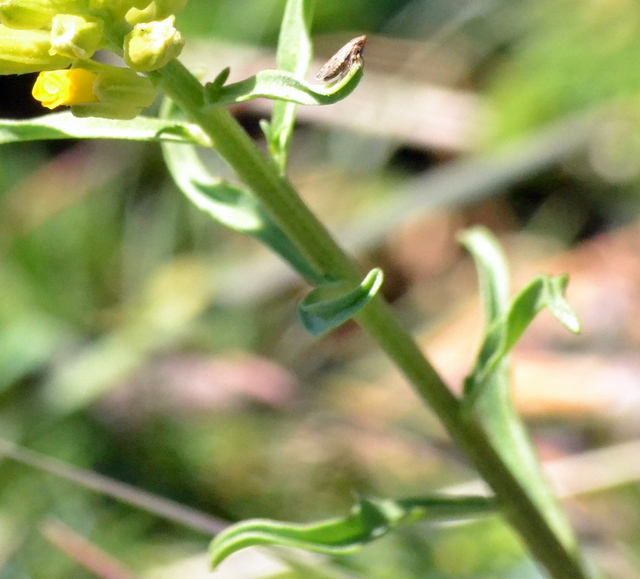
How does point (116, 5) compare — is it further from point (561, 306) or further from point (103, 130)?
point (561, 306)

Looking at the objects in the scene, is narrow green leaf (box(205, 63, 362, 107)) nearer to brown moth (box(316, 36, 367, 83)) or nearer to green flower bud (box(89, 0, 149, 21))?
brown moth (box(316, 36, 367, 83))

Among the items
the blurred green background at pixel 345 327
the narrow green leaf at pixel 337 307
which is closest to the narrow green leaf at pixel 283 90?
the narrow green leaf at pixel 337 307

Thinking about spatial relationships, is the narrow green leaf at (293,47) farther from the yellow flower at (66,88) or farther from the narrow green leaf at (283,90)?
the yellow flower at (66,88)

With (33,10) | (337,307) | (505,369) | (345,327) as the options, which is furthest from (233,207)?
(345,327)

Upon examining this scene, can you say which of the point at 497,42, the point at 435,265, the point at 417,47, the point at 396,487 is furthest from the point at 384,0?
the point at 396,487

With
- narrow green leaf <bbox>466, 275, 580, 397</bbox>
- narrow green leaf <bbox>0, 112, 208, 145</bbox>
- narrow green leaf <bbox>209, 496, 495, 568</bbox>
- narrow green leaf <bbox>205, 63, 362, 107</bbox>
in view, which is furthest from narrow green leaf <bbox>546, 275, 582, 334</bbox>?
narrow green leaf <bbox>0, 112, 208, 145</bbox>

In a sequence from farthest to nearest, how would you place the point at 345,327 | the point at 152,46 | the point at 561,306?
the point at 345,327 → the point at 561,306 → the point at 152,46
